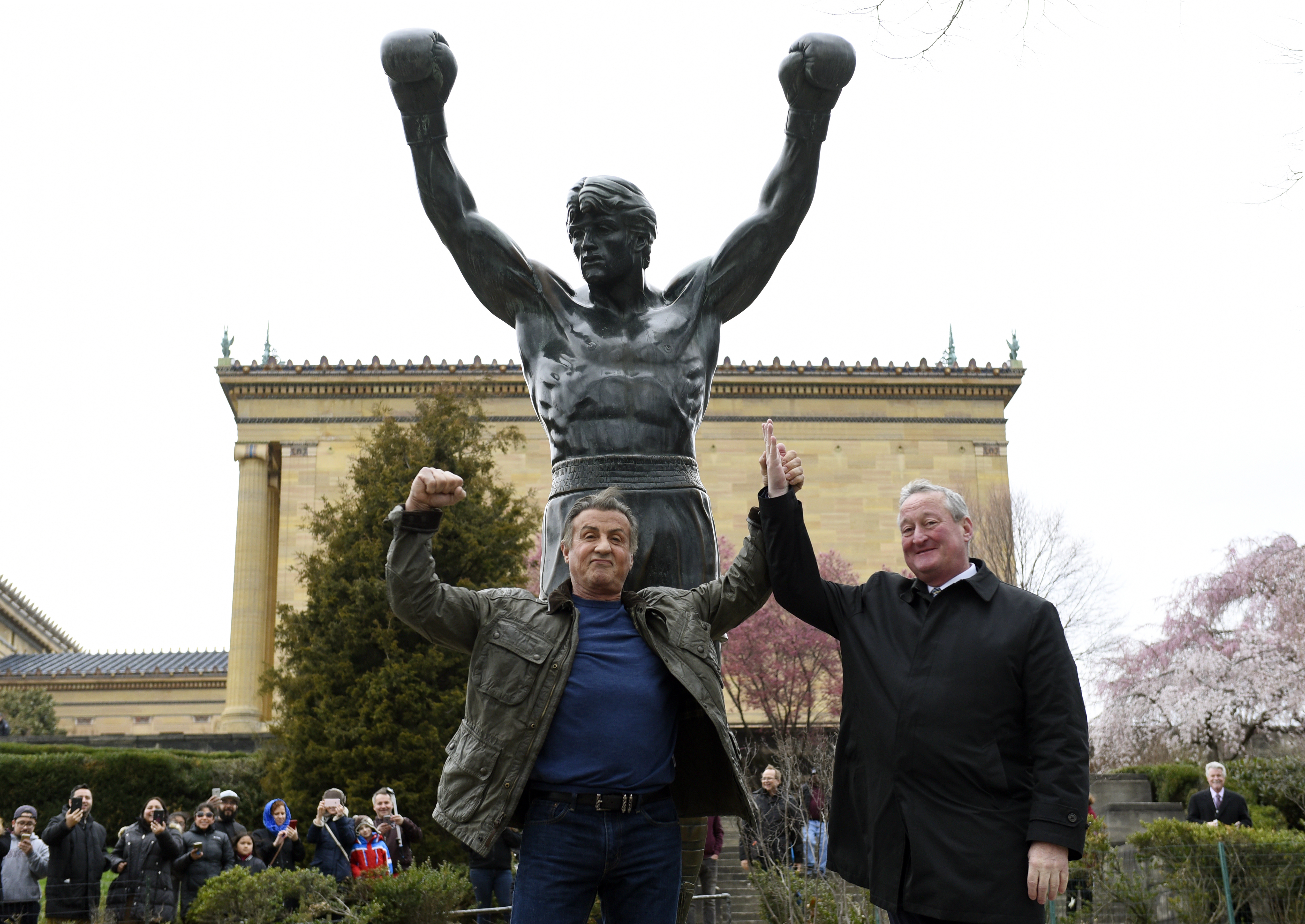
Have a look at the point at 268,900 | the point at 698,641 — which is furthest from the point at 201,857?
the point at 698,641

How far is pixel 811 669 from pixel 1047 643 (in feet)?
99.0

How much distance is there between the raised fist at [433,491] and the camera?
299 cm

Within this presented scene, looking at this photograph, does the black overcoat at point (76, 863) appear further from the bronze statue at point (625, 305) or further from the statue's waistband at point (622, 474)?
the statue's waistband at point (622, 474)

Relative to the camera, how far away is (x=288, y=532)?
43.5 meters

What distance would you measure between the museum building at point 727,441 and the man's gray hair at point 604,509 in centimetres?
3830

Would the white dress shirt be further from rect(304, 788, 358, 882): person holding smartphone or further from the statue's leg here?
rect(304, 788, 358, 882): person holding smartphone

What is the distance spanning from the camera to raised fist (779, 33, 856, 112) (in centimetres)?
421

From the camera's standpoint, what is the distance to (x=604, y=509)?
3.28 m

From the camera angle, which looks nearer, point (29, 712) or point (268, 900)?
point (268, 900)

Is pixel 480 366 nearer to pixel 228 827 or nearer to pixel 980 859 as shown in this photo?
pixel 228 827

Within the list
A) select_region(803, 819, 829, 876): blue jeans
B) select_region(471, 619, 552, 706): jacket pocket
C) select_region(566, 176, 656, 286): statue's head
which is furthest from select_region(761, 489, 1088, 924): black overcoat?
select_region(803, 819, 829, 876): blue jeans

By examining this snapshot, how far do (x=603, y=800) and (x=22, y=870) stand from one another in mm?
10228

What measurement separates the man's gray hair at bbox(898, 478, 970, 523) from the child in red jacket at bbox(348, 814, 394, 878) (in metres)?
8.06

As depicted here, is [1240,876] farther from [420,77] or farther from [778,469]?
[420,77]
